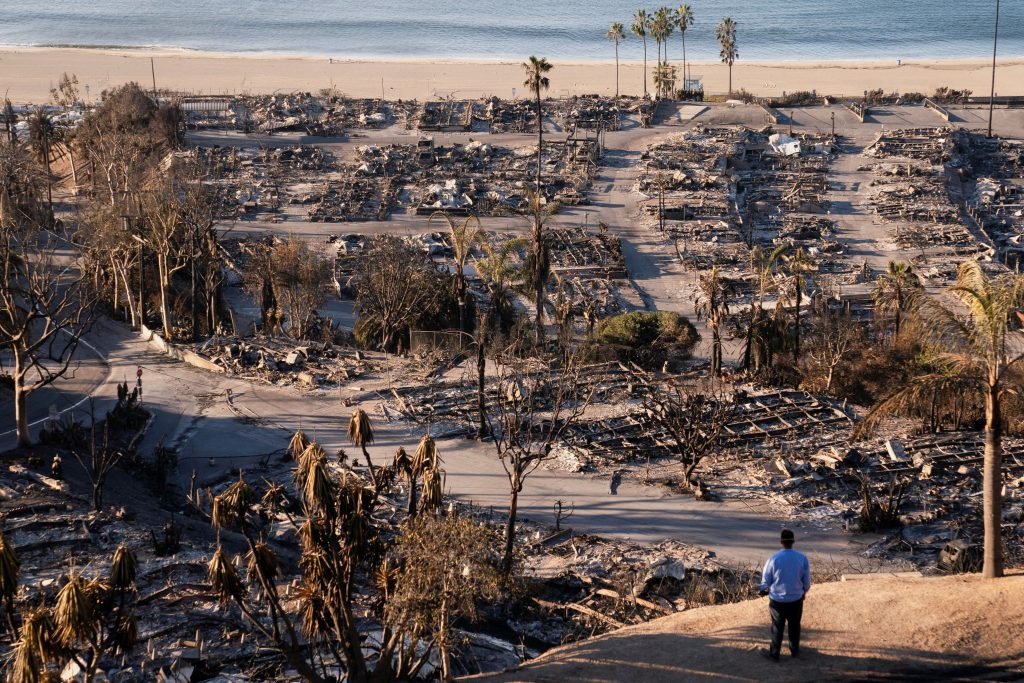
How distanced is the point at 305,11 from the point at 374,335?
4874 inches

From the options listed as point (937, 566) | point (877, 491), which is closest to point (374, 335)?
point (877, 491)

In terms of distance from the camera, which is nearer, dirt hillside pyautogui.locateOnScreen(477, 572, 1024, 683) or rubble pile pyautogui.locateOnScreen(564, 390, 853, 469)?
dirt hillside pyautogui.locateOnScreen(477, 572, 1024, 683)

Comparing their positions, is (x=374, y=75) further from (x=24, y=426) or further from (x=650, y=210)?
(x=24, y=426)

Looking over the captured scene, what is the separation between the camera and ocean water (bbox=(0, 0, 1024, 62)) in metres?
119

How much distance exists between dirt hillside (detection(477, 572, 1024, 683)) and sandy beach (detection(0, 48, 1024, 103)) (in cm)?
7316

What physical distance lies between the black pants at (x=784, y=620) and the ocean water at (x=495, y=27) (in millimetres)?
96484

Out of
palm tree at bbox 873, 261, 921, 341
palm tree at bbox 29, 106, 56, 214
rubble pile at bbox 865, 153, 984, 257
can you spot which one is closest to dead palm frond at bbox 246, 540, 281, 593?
palm tree at bbox 873, 261, 921, 341

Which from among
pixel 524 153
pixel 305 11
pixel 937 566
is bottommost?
pixel 937 566

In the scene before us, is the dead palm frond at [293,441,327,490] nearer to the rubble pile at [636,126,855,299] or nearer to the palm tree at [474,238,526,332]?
the palm tree at [474,238,526,332]

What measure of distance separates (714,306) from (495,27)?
10806cm

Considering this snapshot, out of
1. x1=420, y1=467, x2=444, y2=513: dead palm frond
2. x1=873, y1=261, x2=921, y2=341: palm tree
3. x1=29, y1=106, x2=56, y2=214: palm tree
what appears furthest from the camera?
x1=29, y1=106, x2=56, y2=214: palm tree

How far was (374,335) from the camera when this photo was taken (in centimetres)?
3800

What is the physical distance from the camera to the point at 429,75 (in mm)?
98812

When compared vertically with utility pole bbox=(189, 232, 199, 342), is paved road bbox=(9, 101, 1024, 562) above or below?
below
